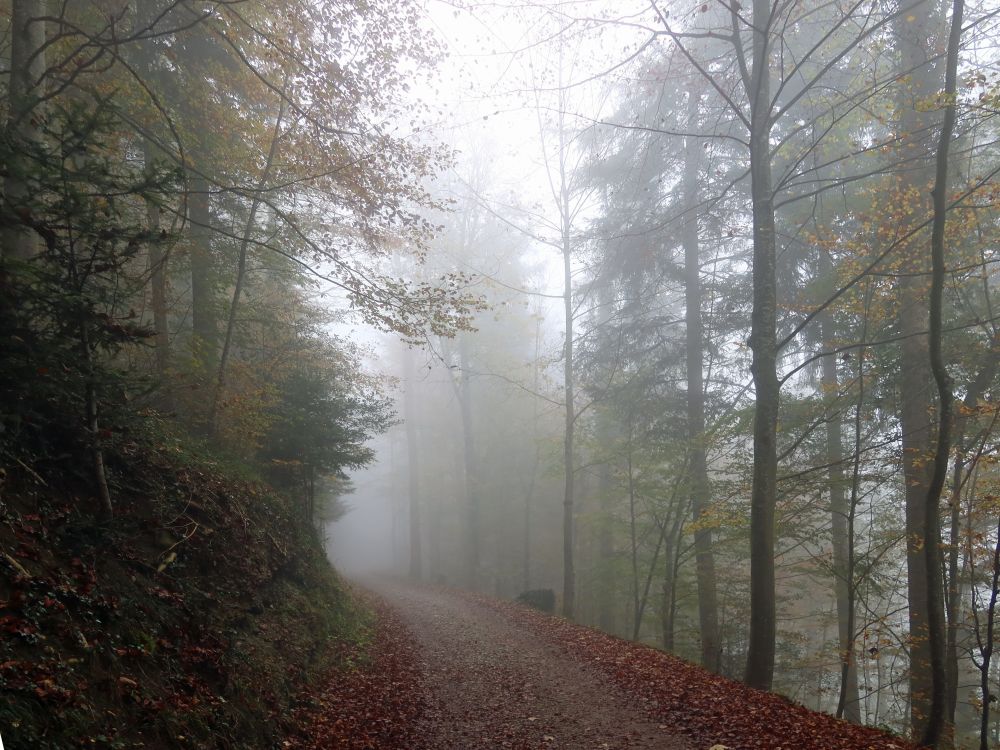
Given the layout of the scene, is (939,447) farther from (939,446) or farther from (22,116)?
(22,116)

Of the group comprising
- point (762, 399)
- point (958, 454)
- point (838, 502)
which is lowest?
point (838, 502)

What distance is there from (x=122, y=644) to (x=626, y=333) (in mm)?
12690

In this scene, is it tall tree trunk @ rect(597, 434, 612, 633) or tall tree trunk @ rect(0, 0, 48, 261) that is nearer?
tall tree trunk @ rect(0, 0, 48, 261)

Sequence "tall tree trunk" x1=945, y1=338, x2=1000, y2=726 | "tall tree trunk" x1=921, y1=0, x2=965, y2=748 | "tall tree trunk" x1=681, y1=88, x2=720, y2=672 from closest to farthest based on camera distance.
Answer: "tall tree trunk" x1=921, y1=0, x2=965, y2=748 < "tall tree trunk" x1=945, y1=338, x2=1000, y2=726 < "tall tree trunk" x1=681, y1=88, x2=720, y2=672

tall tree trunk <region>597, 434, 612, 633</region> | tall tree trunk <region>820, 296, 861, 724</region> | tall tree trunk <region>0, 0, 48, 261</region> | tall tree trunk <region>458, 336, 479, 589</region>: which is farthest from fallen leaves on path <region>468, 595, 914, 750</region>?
tall tree trunk <region>458, 336, 479, 589</region>

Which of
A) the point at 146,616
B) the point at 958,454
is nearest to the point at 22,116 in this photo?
the point at 146,616

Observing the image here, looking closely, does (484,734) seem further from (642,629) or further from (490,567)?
(490,567)

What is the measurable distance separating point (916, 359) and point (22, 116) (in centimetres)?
1214

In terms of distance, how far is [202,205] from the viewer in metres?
11.5

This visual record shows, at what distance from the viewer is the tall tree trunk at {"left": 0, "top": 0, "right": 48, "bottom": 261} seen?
15.1 ft

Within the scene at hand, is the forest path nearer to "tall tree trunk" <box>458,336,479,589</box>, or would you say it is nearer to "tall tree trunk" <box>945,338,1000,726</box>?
"tall tree trunk" <box>945,338,1000,726</box>

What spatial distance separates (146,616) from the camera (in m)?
5.01

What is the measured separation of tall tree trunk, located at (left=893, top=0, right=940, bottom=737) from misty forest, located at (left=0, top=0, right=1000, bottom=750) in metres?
0.07

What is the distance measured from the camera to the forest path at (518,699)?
5.93 metres
